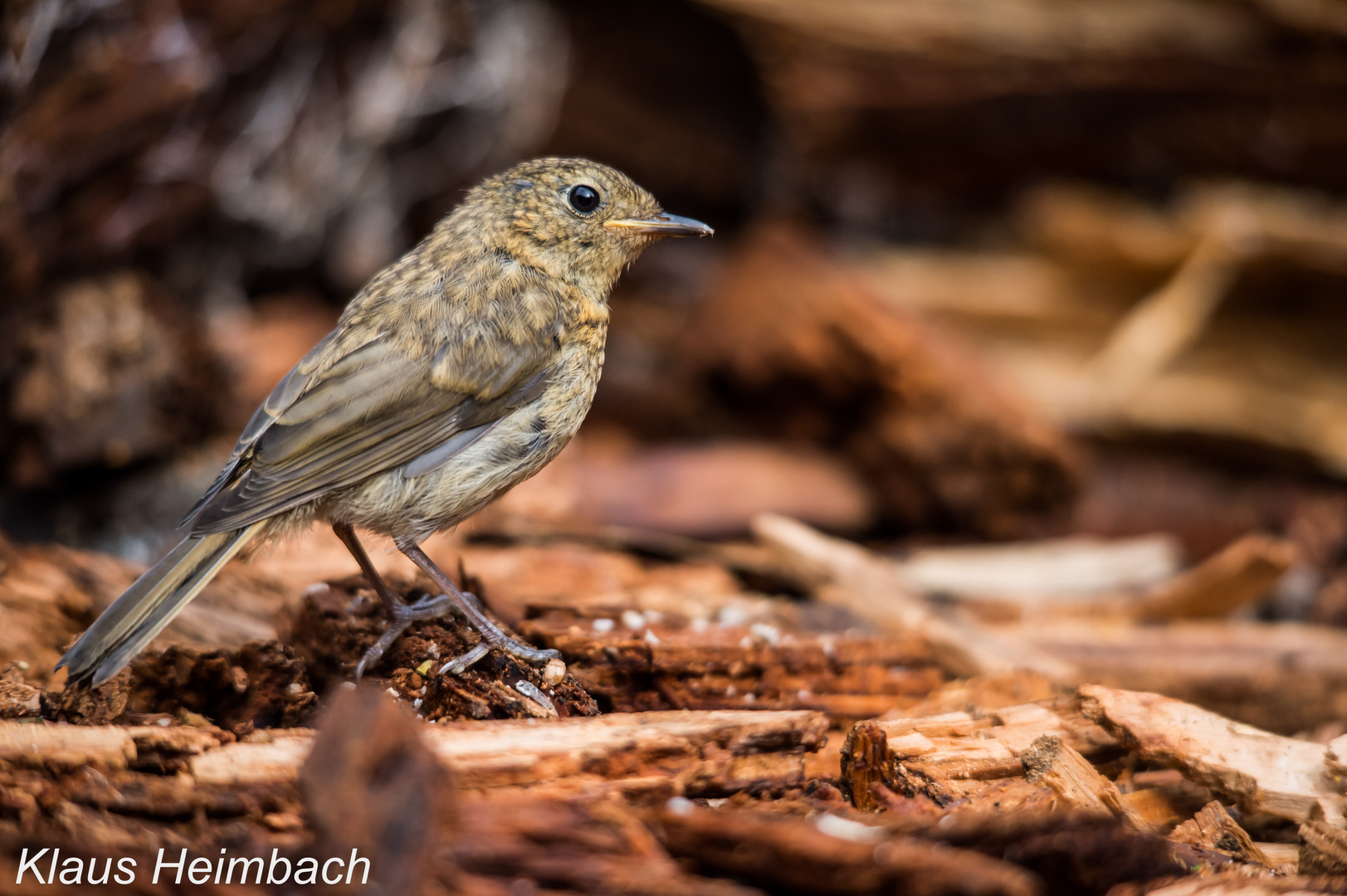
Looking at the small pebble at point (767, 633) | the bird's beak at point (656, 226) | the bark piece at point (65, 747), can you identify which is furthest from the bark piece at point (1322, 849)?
the bark piece at point (65, 747)

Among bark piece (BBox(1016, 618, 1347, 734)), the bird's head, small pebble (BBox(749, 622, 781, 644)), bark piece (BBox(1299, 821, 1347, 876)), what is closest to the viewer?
bark piece (BBox(1299, 821, 1347, 876))

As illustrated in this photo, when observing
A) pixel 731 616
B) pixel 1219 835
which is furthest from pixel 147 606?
pixel 1219 835

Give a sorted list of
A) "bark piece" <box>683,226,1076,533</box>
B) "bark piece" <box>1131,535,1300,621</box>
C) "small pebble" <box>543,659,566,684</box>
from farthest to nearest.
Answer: "bark piece" <box>683,226,1076,533</box>
"bark piece" <box>1131,535,1300,621</box>
"small pebble" <box>543,659,566,684</box>

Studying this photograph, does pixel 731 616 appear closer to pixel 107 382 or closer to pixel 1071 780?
pixel 1071 780

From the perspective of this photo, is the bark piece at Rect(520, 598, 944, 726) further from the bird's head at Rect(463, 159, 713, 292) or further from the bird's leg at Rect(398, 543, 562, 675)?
the bird's head at Rect(463, 159, 713, 292)

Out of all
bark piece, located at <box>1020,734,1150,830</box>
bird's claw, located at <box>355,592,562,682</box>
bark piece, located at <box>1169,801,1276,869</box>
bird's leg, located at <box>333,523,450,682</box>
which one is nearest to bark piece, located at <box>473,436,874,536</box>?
bird's leg, located at <box>333,523,450,682</box>

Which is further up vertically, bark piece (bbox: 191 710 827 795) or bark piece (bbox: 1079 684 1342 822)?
bark piece (bbox: 1079 684 1342 822)
